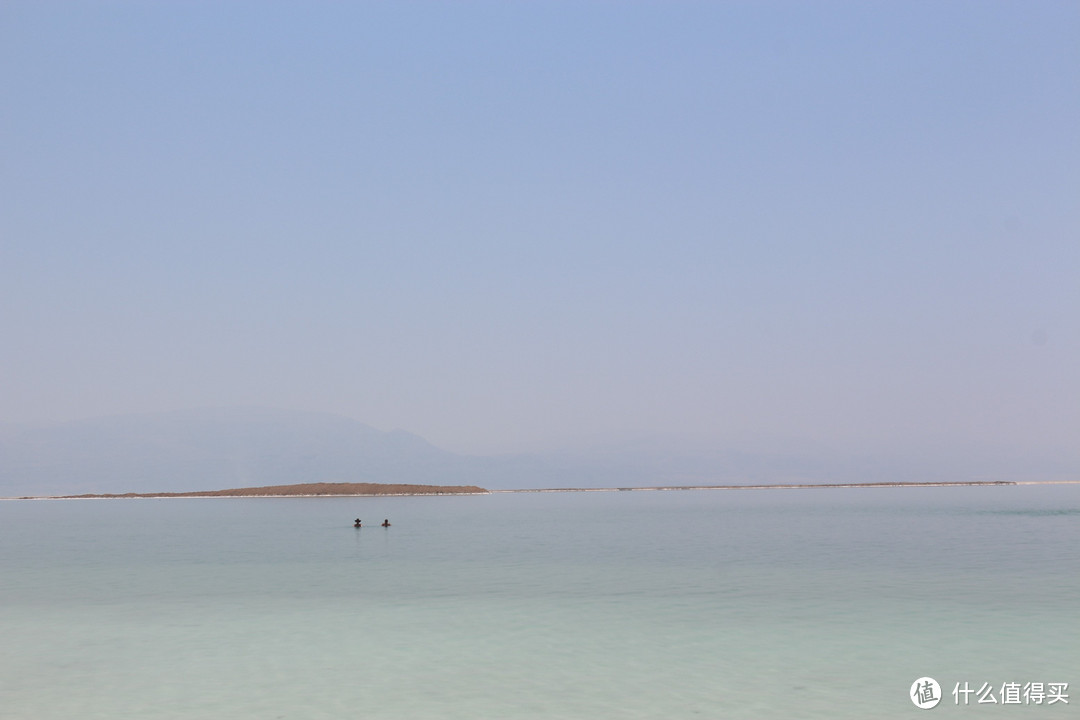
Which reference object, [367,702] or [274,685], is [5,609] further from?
[367,702]

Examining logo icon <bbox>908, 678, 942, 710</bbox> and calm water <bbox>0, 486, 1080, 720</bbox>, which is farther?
calm water <bbox>0, 486, 1080, 720</bbox>

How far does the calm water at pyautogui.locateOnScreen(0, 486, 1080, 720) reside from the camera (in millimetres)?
19703

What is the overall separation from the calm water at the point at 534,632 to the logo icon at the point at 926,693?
267 millimetres

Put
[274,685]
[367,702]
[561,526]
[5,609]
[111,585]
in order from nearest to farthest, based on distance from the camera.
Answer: [367,702]
[274,685]
[5,609]
[111,585]
[561,526]

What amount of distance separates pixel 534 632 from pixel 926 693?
38.3ft

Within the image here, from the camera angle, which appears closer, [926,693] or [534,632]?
[926,693]

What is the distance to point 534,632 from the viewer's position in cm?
2778

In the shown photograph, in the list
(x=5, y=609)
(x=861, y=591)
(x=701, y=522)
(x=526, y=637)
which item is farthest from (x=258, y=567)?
(x=701, y=522)

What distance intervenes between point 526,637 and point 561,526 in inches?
2489

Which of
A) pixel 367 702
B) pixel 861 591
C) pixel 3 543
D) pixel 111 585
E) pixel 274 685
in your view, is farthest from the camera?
pixel 3 543

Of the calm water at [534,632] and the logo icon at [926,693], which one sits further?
the calm water at [534,632]

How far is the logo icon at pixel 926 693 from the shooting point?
18972mm

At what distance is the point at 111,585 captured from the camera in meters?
41.2

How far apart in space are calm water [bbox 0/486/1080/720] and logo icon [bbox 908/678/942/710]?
0.88ft
